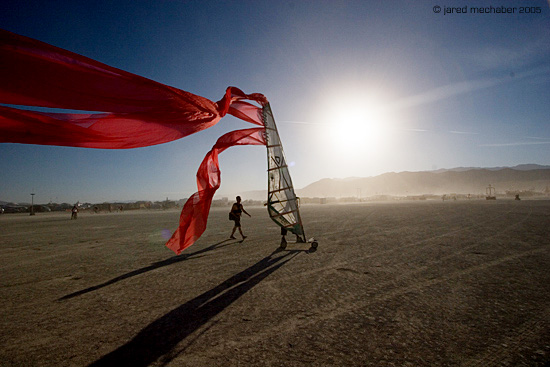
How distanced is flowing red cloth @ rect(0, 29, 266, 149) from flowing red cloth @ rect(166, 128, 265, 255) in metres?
3.12

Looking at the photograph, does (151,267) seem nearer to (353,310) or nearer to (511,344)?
(353,310)

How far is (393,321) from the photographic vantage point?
359 cm

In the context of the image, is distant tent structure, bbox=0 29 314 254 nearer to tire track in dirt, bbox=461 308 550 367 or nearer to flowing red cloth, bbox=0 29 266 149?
flowing red cloth, bbox=0 29 266 149

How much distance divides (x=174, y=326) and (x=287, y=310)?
165cm

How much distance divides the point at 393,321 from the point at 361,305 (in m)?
0.62

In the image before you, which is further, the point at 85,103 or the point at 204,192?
the point at 204,192

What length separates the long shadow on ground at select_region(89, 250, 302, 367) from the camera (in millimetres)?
2898

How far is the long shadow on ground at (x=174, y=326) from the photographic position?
2.90 m

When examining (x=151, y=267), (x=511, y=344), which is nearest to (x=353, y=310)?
(x=511, y=344)

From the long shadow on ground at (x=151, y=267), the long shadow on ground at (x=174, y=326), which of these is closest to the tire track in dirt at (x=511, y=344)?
the long shadow on ground at (x=174, y=326)

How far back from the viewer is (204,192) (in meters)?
8.54

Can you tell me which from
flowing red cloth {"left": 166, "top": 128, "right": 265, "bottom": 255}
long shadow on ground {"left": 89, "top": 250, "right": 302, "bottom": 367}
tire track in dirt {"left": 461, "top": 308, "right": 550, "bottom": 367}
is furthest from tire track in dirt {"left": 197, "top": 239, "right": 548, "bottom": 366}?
flowing red cloth {"left": 166, "top": 128, "right": 265, "bottom": 255}

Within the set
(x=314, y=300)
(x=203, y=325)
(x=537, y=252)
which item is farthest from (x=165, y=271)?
(x=537, y=252)

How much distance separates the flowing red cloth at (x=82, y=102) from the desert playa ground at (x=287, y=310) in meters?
2.93
